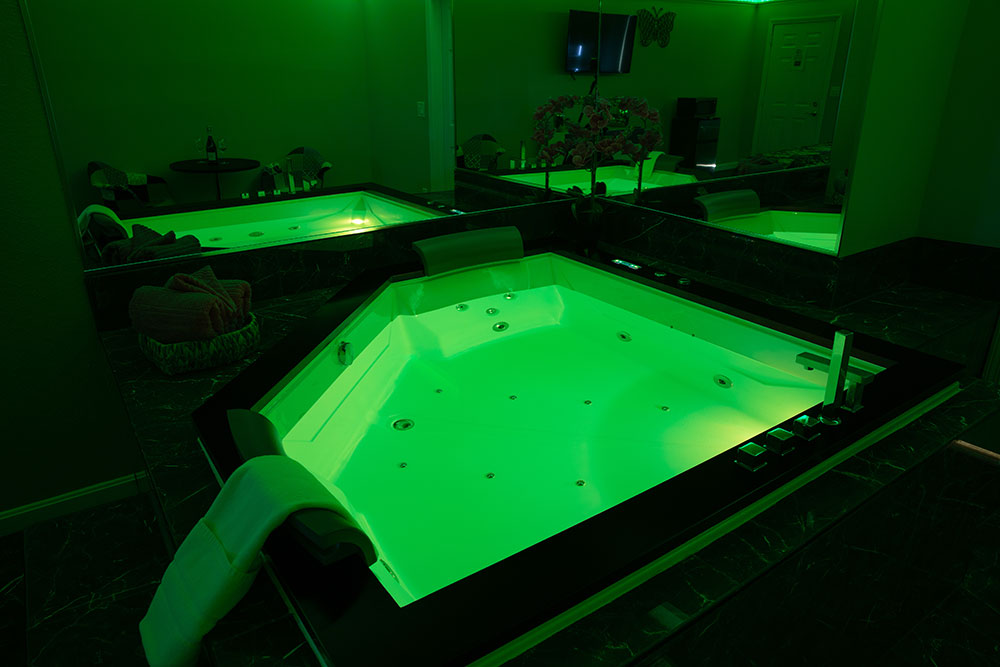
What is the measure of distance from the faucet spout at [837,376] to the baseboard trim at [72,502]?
7.00ft

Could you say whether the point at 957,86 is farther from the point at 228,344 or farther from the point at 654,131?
the point at 228,344

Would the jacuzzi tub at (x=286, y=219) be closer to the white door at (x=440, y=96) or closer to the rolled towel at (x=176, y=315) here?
the white door at (x=440, y=96)

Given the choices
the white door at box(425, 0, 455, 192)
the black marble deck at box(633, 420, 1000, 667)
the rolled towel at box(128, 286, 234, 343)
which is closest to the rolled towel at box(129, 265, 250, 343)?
the rolled towel at box(128, 286, 234, 343)

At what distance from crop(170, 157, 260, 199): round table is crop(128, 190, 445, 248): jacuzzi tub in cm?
12

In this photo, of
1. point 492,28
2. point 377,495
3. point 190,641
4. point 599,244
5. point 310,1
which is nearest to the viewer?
point 190,641

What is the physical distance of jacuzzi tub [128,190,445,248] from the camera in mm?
2133

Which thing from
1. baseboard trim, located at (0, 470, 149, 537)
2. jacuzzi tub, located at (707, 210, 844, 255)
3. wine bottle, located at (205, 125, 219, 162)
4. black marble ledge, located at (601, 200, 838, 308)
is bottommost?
baseboard trim, located at (0, 470, 149, 537)

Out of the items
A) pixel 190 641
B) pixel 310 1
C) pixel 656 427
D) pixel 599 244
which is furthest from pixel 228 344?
pixel 599 244

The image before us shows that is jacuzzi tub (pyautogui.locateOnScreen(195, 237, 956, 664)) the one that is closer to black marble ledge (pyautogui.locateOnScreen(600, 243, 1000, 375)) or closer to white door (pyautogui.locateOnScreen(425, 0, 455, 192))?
black marble ledge (pyautogui.locateOnScreen(600, 243, 1000, 375))

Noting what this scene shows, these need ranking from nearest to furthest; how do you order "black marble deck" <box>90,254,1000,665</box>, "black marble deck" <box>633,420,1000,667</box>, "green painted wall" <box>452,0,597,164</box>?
"black marble deck" <box>90,254,1000,665</box>
"black marble deck" <box>633,420,1000,667</box>
"green painted wall" <box>452,0,597,164</box>

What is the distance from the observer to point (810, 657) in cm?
131

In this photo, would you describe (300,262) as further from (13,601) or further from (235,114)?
(13,601)

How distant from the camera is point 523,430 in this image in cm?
206

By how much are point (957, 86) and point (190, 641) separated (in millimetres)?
2770
